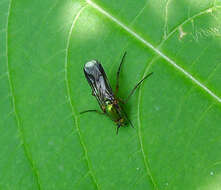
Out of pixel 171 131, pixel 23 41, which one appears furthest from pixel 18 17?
pixel 171 131

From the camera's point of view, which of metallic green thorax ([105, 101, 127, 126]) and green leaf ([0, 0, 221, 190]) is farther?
metallic green thorax ([105, 101, 127, 126])

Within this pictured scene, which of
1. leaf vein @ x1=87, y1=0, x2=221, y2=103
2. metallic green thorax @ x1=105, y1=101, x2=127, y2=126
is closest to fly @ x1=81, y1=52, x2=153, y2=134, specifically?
metallic green thorax @ x1=105, y1=101, x2=127, y2=126

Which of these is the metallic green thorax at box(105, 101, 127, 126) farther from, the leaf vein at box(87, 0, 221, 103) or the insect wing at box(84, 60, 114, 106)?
the leaf vein at box(87, 0, 221, 103)

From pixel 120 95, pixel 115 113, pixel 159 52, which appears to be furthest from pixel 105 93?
pixel 159 52

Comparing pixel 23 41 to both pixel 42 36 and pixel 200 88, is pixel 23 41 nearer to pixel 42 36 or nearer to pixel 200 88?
pixel 42 36

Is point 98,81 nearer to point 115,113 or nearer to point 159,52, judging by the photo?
point 115,113

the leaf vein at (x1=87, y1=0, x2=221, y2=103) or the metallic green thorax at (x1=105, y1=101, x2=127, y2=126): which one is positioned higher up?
the leaf vein at (x1=87, y1=0, x2=221, y2=103)
